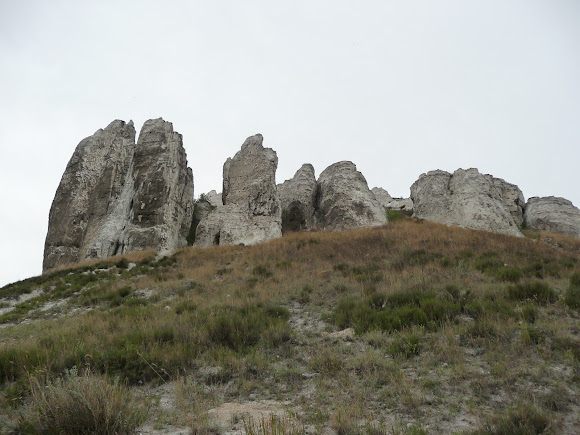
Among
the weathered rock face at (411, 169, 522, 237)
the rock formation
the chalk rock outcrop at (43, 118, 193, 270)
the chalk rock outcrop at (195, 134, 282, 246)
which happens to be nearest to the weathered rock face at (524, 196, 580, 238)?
the weathered rock face at (411, 169, 522, 237)

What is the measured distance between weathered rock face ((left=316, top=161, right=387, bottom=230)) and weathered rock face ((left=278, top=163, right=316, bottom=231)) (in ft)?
2.13

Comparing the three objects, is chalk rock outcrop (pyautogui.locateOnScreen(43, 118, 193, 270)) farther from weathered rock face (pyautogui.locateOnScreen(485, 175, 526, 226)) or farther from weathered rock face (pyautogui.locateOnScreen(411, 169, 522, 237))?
weathered rock face (pyautogui.locateOnScreen(485, 175, 526, 226))

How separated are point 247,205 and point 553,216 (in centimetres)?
2510

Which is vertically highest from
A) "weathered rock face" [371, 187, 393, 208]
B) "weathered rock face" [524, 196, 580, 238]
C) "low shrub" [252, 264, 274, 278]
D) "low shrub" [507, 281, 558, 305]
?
"weathered rock face" [371, 187, 393, 208]

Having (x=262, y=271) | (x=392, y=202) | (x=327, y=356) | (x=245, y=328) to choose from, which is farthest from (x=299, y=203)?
(x=327, y=356)

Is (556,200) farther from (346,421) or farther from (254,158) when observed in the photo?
(346,421)

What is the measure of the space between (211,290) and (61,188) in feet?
72.4

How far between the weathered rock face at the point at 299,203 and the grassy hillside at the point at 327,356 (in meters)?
16.2

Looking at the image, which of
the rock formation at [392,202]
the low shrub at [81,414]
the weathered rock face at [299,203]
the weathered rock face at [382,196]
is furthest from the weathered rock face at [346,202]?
the low shrub at [81,414]

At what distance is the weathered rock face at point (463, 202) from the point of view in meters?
25.9

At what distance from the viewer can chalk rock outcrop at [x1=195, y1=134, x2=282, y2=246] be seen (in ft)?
80.7

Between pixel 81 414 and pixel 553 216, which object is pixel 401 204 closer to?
pixel 553 216

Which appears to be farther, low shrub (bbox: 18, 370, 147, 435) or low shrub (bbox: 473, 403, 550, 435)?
low shrub (bbox: 18, 370, 147, 435)

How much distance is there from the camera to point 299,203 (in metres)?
28.8
